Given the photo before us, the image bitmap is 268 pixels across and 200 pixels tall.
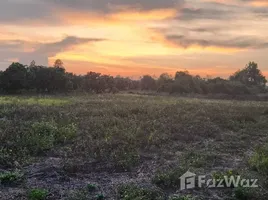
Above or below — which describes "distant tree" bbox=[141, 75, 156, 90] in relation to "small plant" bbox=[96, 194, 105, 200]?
above

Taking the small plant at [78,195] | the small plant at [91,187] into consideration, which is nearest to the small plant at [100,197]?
the small plant at [78,195]

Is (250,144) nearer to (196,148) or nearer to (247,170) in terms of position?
(196,148)

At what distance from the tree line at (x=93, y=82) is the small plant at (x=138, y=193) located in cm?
4312

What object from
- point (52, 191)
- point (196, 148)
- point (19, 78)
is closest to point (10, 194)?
point (52, 191)

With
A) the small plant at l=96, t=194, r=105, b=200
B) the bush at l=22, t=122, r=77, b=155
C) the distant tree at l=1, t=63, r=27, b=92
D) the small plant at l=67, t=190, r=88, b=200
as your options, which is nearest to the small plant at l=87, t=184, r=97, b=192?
the small plant at l=67, t=190, r=88, b=200

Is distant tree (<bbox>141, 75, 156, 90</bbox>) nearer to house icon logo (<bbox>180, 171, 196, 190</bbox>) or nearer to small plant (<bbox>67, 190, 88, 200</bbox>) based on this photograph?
house icon logo (<bbox>180, 171, 196, 190</bbox>)

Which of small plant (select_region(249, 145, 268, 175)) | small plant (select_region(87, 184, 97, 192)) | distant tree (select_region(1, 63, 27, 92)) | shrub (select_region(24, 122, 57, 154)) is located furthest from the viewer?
distant tree (select_region(1, 63, 27, 92))

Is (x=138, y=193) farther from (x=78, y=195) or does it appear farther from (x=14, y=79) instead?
(x=14, y=79)

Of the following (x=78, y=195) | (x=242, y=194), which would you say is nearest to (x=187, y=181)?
(x=242, y=194)

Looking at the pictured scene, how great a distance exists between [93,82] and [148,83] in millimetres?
29597

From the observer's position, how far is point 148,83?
91.6 metres

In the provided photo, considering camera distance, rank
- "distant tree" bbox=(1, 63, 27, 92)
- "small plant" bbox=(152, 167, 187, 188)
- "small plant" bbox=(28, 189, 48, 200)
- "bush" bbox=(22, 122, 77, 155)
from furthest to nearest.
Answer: "distant tree" bbox=(1, 63, 27, 92)
"bush" bbox=(22, 122, 77, 155)
"small plant" bbox=(152, 167, 187, 188)
"small plant" bbox=(28, 189, 48, 200)

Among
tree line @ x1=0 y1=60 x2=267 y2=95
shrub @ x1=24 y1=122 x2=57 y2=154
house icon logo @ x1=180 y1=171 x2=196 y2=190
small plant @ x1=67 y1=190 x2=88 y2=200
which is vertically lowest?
small plant @ x1=67 y1=190 x2=88 y2=200

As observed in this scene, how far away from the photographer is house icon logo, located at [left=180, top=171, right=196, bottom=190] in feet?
30.3
